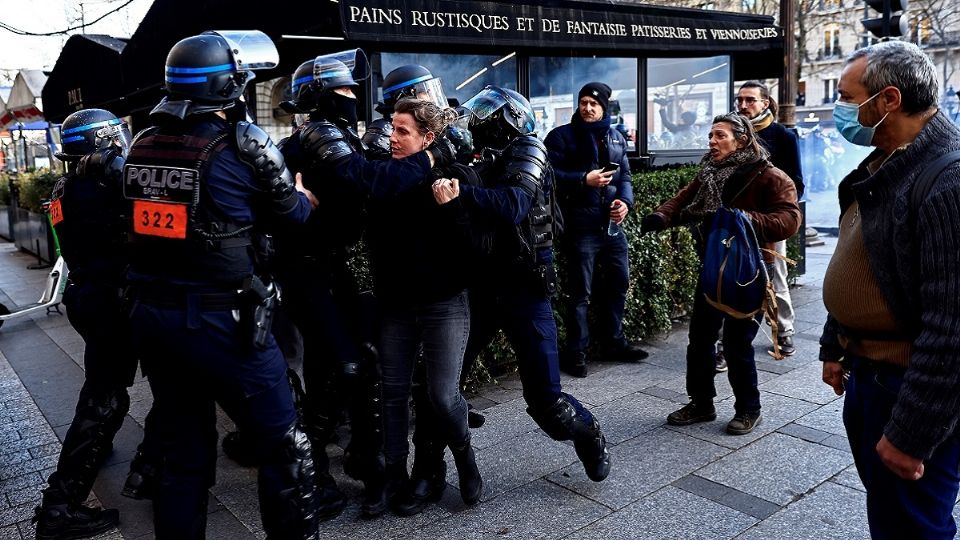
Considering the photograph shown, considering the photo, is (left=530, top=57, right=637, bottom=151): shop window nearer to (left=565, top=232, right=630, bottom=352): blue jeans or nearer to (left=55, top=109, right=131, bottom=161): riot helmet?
(left=565, top=232, right=630, bottom=352): blue jeans

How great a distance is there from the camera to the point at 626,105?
1001cm

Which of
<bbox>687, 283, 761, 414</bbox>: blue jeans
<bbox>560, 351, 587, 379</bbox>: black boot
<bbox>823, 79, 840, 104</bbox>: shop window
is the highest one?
<bbox>823, 79, 840, 104</bbox>: shop window

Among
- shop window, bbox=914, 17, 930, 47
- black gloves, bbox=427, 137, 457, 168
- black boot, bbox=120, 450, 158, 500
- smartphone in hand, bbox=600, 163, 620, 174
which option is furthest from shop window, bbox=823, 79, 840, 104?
black boot, bbox=120, 450, 158, 500

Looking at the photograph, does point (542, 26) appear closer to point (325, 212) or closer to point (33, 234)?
point (325, 212)

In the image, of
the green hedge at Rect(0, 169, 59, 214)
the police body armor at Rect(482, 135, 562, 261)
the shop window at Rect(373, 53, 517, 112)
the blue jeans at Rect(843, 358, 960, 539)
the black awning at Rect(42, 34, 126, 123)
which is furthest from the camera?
the green hedge at Rect(0, 169, 59, 214)

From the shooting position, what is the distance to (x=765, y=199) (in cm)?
450

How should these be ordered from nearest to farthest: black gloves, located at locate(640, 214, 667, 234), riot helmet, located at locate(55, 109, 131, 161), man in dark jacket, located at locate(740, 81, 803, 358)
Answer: riot helmet, located at locate(55, 109, 131, 161) < black gloves, located at locate(640, 214, 667, 234) < man in dark jacket, located at locate(740, 81, 803, 358)

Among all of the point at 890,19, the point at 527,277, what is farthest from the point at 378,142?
the point at 890,19

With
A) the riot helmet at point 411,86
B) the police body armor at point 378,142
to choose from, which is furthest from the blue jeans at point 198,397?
the riot helmet at point 411,86

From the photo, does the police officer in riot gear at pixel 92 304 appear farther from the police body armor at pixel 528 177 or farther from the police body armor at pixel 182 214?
the police body armor at pixel 528 177

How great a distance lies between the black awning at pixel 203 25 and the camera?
5820 mm

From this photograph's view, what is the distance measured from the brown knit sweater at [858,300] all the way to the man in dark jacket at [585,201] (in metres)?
3.37

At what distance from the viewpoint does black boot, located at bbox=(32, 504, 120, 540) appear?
3486 mm

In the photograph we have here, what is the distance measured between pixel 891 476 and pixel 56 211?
11.7 feet
